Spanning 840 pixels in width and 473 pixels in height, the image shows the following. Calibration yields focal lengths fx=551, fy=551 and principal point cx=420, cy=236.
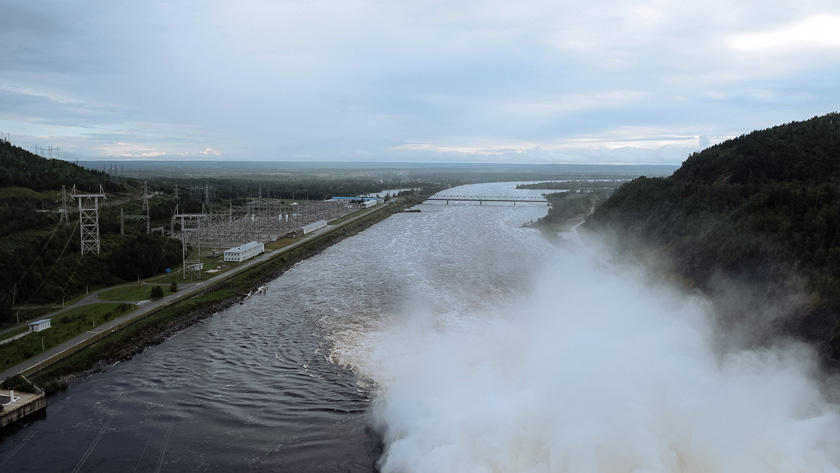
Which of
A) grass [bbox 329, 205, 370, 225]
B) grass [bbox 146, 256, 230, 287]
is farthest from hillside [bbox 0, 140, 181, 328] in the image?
grass [bbox 329, 205, 370, 225]

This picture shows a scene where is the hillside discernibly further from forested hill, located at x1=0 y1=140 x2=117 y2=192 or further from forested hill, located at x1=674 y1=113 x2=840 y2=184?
forested hill, located at x1=674 y1=113 x2=840 y2=184

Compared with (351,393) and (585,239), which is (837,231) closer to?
(351,393)

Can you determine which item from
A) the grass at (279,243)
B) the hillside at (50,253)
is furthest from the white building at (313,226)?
the hillside at (50,253)

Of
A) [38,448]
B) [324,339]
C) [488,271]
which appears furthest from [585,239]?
[38,448]

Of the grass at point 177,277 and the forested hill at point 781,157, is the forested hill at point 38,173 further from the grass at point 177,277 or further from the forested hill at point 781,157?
the forested hill at point 781,157

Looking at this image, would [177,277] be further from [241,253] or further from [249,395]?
[249,395]

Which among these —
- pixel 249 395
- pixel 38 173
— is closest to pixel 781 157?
pixel 249 395

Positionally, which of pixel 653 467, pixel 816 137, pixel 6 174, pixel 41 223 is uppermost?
pixel 816 137
